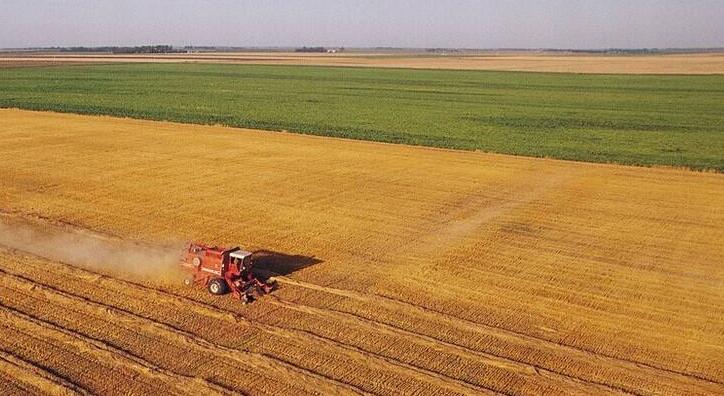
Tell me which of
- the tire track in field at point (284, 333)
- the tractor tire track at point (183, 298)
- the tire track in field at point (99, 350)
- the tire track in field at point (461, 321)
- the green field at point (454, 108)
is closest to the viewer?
the tire track in field at point (99, 350)

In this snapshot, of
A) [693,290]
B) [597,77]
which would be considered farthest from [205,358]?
[597,77]

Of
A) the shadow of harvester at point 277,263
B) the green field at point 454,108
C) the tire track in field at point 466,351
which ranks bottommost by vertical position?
the tire track in field at point 466,351

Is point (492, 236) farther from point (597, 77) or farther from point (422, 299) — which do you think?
point (597, 77)

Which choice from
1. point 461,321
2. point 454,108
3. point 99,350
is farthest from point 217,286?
point 454,108

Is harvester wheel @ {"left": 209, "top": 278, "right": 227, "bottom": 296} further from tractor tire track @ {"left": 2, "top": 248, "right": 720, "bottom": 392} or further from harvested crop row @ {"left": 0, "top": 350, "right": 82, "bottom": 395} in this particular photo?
harvested crop row @ {"left": 0, "top": 350, "right": 82, "bottom": 395}

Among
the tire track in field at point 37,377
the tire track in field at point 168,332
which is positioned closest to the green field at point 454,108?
the tire track in field at point 168,332

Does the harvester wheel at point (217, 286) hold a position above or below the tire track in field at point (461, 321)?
above

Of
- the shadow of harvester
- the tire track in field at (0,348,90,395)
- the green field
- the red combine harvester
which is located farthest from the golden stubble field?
the green field

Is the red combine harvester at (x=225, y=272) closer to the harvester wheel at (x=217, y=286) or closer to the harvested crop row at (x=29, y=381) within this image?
the harvester wheel at (x=217, y=286)
